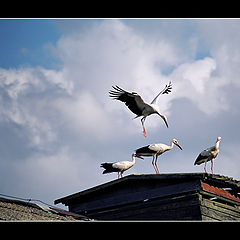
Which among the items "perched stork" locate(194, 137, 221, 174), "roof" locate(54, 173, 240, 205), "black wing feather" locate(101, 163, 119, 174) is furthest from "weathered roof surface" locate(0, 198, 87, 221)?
"perched stork" locate(194, 137, 221, 174)

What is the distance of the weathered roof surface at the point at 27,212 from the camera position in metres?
6.95

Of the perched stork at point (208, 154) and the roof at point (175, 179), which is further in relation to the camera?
the perched stork at point (208, 154)

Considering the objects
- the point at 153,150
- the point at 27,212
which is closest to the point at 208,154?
the point at 153,150

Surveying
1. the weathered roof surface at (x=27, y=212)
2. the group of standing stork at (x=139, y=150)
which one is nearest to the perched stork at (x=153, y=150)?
the group of standing stork at (x=139, y=150)

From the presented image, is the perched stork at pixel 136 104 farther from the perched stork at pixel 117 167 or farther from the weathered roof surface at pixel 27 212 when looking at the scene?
the weathered roof surface at pixel 27 212

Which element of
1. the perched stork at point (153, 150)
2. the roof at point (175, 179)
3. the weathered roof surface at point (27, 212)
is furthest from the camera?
the perched stork at point (153, 150)

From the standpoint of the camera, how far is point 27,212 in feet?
25.3
